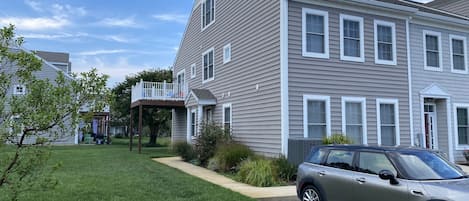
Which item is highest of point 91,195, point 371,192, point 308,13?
point 308,13

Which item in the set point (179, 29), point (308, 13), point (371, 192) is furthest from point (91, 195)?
point (179, 29)

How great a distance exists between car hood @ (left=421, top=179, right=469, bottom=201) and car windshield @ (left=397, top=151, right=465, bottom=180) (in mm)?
213

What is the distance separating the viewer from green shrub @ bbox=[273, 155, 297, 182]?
11.5 m

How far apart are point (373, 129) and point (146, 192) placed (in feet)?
28.5

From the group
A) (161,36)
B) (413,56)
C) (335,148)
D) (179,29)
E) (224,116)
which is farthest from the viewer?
(179,29)

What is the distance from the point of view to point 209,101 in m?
18.3

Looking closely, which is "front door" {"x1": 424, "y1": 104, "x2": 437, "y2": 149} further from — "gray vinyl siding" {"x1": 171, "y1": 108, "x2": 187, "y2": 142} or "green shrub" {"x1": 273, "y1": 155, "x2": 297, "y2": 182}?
"gray vinyl siding" {"x1": 171, "y1": 108, "x2": 187, "y2": 142}

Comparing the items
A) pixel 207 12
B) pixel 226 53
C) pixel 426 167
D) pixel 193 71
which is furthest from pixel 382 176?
pixel 193 71

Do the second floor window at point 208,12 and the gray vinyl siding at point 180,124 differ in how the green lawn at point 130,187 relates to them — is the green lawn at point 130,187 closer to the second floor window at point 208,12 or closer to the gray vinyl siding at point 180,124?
the second floor window at point 208,12

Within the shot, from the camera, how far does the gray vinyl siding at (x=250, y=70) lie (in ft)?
43.2

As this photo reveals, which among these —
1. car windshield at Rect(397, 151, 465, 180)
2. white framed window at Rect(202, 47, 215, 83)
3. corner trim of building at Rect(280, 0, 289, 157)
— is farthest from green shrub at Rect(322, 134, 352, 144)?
white framed window at Rect(202, 47, 215, 83)

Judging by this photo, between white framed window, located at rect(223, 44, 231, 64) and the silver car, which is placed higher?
white framed window, located at rect(223, 44, 231, 64)

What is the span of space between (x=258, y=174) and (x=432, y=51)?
409 inches

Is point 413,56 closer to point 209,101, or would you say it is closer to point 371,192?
point 209,101
